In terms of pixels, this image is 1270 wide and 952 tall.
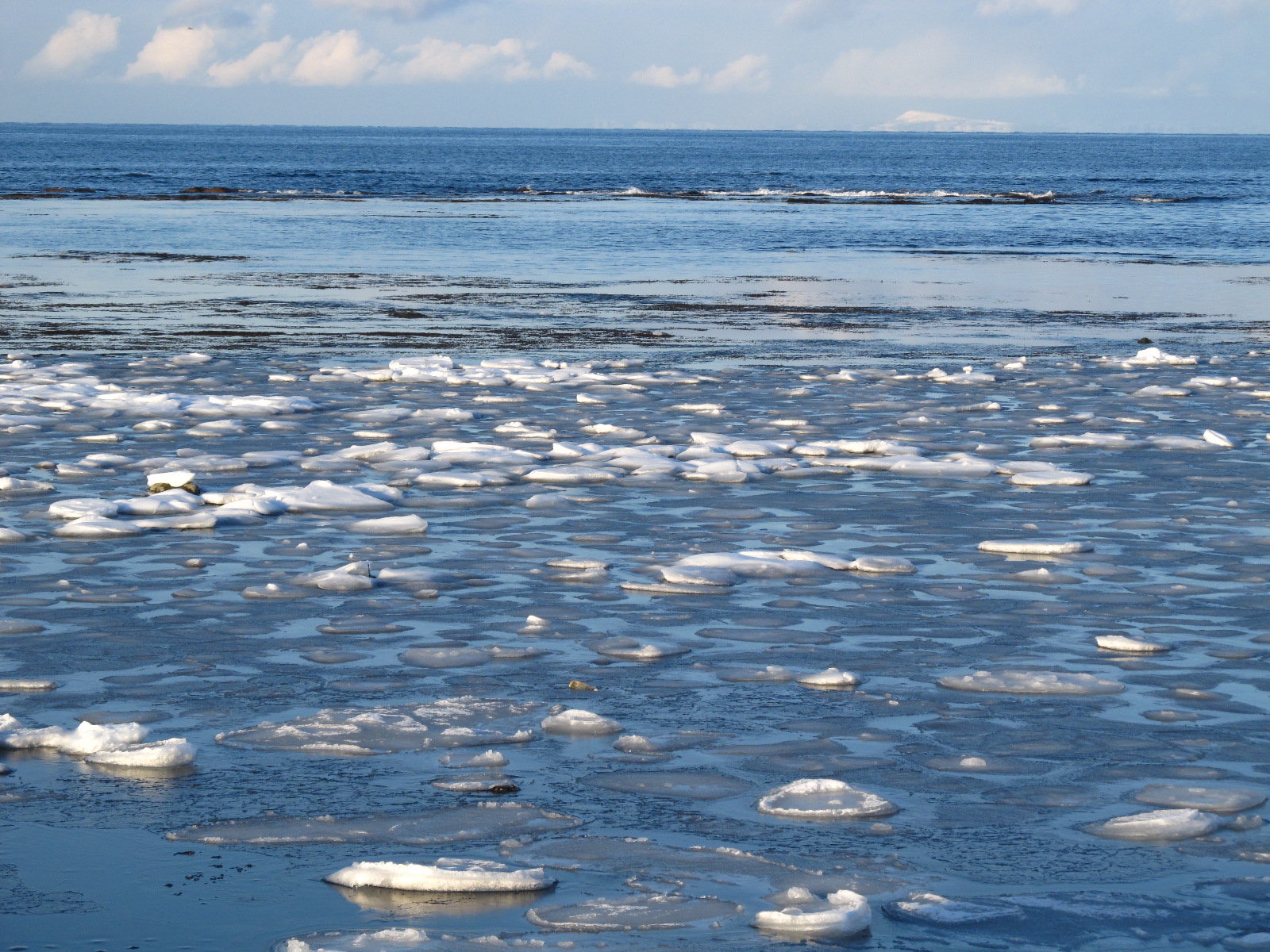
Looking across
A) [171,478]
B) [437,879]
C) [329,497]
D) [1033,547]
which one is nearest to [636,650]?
[437,879]

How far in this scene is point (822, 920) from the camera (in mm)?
3084

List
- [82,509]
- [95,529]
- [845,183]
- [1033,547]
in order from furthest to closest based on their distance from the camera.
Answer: [845,183]
[82,509]
[95,529]
[1033,547]

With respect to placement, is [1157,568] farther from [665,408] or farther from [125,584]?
[665,408]

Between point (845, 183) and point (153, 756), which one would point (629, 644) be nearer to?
point (153, 756)

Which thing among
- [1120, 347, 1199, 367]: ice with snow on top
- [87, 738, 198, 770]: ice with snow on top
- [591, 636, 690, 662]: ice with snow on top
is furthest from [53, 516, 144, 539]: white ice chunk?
[1120, 347, 1199, 367]: ice with snow on top

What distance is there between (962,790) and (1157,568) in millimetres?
2787

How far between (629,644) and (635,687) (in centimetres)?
45

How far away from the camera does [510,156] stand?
12050cm

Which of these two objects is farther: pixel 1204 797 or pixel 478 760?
pixel 478 760

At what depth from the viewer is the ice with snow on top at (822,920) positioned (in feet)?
10.1

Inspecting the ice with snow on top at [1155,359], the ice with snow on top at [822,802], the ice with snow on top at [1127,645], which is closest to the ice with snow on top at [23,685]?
the ice with snow on top at [822,802]

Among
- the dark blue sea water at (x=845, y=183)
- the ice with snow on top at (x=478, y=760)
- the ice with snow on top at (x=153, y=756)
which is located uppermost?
the dark blue sea water at (x=845, y=183)

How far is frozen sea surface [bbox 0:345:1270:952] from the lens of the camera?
3250 millimetres

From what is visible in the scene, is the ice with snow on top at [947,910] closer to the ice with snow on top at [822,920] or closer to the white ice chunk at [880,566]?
the ice with snow on top at [822,920]
